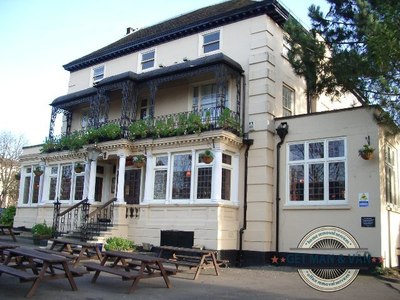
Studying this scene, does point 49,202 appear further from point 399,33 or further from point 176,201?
point 399,33

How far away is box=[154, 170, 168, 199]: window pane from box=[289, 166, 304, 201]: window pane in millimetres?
4936

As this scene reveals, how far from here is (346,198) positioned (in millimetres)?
14109

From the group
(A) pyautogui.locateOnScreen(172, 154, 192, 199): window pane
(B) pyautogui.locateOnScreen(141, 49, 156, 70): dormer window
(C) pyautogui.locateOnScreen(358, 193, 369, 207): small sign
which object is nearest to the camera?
(C) pyautogui.locateOnScreen(358, 193, 369, 207): small sign

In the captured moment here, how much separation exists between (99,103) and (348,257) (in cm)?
1249

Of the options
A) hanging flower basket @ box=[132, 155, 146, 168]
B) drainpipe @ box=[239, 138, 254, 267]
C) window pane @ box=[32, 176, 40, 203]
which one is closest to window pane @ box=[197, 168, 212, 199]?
drainpipe @ box=[239, 138, 254, 267]

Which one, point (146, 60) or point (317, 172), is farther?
point (146, 60)

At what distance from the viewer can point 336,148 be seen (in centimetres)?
1466

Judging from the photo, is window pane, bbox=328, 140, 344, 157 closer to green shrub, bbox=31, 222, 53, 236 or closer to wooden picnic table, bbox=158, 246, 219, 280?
wooden picnic table, bbox=158, 246, 219, 280

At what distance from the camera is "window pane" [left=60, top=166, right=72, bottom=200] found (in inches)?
820

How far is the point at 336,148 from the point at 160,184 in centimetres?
694

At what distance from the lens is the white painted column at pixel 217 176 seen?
15.3 meters

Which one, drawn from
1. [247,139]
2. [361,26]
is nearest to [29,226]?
[247,139]

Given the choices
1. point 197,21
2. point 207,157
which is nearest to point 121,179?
point 207,157

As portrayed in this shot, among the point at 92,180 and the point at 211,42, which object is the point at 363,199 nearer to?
the point at 211,42
